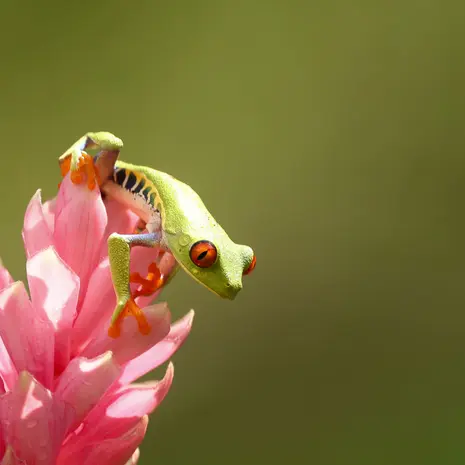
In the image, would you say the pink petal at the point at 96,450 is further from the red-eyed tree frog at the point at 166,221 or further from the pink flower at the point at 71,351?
the red-eyed tree frog at the point at 166,221

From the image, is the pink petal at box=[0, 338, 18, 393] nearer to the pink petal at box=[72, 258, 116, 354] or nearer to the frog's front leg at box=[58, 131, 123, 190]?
the pink petal at box=[72, 258, 116, 354]

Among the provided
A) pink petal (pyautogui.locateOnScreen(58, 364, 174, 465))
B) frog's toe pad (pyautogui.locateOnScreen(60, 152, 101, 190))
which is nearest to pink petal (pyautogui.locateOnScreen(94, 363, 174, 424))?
pink petal (pyautogui.locateOnScreen(58, 364, 174, 465))

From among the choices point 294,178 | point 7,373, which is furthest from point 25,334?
point 294,178

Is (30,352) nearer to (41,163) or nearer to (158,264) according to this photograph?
(158,264)

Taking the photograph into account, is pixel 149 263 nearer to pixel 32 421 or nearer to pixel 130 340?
pixel 130 340

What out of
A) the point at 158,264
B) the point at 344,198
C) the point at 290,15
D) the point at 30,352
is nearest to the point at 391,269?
the point at 344,198

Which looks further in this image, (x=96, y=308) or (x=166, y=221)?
(x=166, y=221)

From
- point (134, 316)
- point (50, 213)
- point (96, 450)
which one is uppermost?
point (50, 213)
